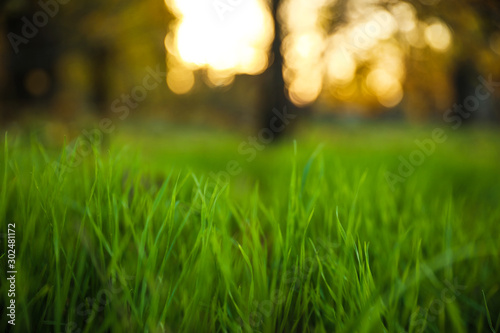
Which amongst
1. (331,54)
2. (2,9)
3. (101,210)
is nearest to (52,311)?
(101,210)

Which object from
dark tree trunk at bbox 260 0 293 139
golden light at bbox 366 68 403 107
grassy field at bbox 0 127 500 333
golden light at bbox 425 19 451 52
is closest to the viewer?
grassy field at bbox 0 127 500 333

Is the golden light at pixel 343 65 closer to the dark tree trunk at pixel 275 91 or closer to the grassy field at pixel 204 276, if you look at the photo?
the dark tree trunk at pixel 275 91

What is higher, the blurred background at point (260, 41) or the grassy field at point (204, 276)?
the blurred background at point (260, 41)

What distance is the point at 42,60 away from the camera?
369 cm

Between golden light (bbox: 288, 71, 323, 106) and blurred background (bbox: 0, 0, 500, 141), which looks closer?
blurred background (bbox: 0, 0, 500, 141)

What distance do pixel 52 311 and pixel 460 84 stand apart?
10211 millimetres

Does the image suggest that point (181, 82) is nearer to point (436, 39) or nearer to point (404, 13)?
point (436, 39)

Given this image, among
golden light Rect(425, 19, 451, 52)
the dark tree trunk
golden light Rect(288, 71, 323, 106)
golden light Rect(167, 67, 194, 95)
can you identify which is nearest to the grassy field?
golden light Rect(425, 19, 451, 52)

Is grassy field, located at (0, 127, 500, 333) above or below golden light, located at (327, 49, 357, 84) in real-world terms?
below

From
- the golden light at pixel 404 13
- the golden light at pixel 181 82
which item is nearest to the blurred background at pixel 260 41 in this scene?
the golden light at pixel 404 13

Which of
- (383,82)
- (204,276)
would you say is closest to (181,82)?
(383,82)

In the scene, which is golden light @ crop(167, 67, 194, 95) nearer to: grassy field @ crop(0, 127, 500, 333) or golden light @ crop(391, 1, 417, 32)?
golden light @ crop(391, 1, 417, 32)

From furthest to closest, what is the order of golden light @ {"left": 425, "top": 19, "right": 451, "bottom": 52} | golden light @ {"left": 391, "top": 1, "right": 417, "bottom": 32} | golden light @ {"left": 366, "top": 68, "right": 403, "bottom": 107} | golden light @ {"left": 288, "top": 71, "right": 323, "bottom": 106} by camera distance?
1. golden light @ {"left": 366, "top": 68, "right": 403, "bottom": 107}
2. golden light @ {"left": 288, "top": 71, "right": 323, "bottom": 106}
3. golden light @ {"left": 425, "top": 19, "right": 451, "bottom": 52}
4. golden light @ {"left": 391, "top": 1, "right": 417, "bottom": 32}

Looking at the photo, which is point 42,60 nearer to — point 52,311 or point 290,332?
point 52,311
